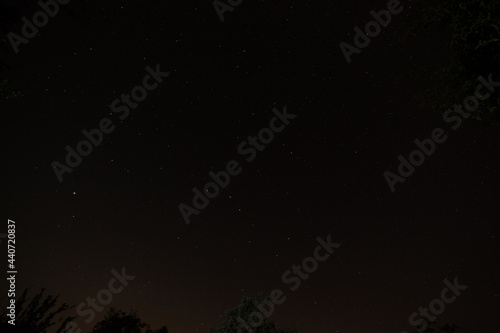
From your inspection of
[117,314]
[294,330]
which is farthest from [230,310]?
[117,314]

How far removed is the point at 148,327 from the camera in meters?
24.6

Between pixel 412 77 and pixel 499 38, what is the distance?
6.45 feet

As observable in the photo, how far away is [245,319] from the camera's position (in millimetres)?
28375

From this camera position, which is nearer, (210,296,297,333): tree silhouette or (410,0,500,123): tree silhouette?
(410,0,500,123): tree silhouette

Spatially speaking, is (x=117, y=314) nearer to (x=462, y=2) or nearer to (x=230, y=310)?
(x=230, y=310)

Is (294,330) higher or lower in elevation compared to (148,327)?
lower

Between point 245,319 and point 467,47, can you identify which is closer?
point 467,47

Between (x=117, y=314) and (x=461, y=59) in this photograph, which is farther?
(x=117, y=314)

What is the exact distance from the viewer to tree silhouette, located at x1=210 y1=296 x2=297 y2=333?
2781cm

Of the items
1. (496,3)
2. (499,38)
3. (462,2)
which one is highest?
(462,2)

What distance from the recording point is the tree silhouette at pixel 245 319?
91.2ft

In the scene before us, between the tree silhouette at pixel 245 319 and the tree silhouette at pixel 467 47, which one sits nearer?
the tree silhouette at pixel 467 47

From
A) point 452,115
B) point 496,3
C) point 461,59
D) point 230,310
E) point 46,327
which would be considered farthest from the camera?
point 230,310

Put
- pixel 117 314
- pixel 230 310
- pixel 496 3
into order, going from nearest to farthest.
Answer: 1. pixel 496 3
2. pixel 117 314
3. pixel 230 310
